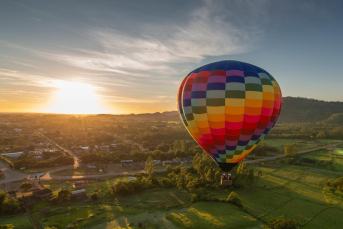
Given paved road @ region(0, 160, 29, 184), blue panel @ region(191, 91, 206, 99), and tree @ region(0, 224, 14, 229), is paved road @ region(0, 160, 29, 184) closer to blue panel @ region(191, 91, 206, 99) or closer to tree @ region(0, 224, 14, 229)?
tree @ region(0, 224, 14, 229)

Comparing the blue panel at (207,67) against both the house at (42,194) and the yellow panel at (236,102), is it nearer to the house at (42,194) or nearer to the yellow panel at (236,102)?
the yellow panel at (236,102)

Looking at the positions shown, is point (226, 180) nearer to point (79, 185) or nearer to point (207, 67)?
point (207, 67)

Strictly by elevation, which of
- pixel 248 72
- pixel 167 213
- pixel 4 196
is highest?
pixel 248 72

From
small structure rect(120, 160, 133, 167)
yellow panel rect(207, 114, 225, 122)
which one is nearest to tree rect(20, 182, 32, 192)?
small structure rect(120, 160, 133, 167)

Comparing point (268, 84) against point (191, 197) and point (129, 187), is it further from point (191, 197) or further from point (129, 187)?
point (129, 187)

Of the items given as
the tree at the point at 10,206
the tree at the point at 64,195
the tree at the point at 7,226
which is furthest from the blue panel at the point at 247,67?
the tree at the point at 10,206

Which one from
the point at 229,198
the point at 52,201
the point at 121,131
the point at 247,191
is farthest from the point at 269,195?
the point at 121,131
